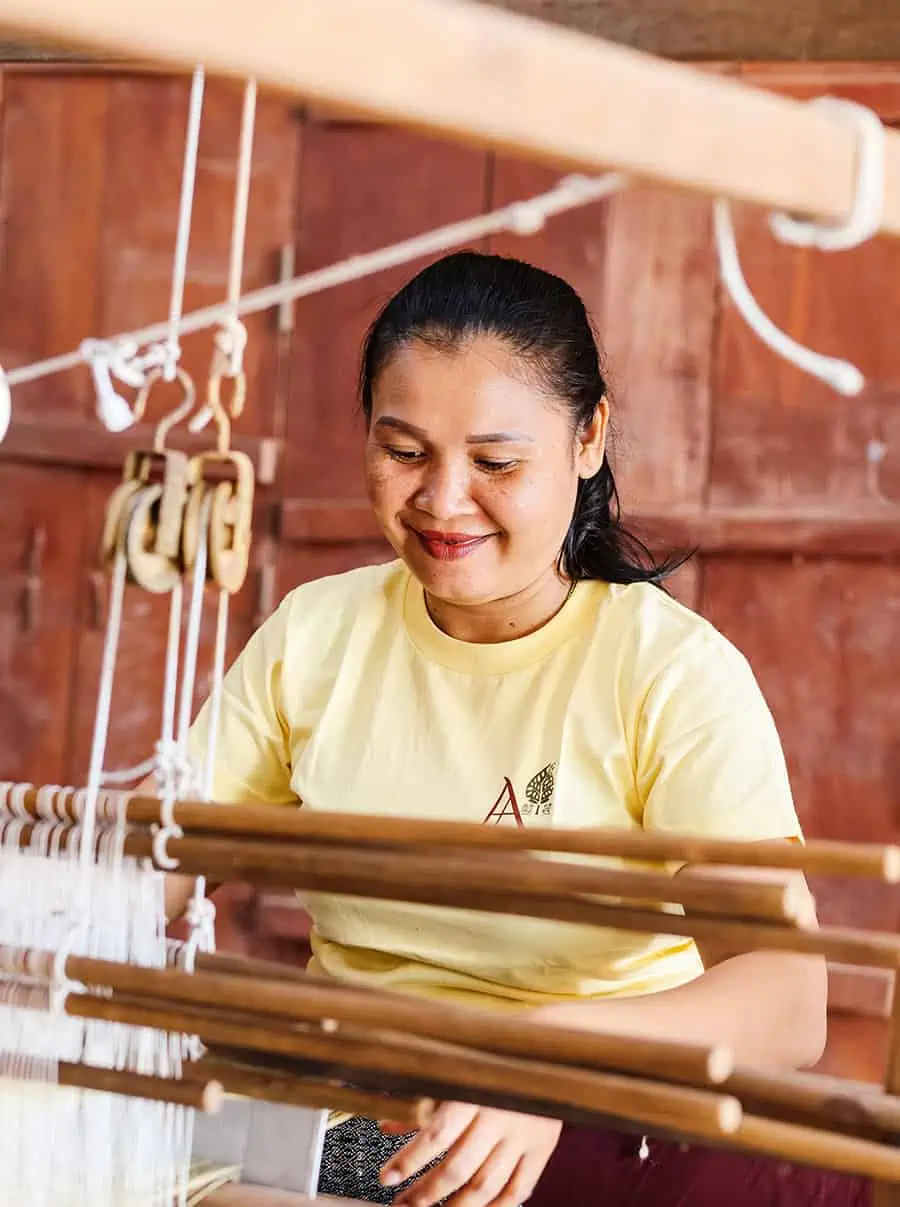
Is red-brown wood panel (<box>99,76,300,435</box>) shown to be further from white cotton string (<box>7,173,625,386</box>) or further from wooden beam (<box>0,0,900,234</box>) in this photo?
wooden beam (<box>0,0,900,234</box>)

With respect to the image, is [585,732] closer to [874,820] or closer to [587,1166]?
[587,1166]

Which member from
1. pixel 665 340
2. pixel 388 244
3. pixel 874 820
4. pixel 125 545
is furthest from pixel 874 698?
pixel 125 545

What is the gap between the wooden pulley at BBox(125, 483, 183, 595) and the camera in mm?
1050

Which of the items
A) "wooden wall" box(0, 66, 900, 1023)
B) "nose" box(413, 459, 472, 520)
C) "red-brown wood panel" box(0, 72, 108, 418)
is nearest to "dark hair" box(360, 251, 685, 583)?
"nose" box(413, 459, 472, 520)

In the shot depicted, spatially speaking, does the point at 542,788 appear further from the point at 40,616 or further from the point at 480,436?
the point at 40,616

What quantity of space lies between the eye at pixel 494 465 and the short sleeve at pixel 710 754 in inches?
8.4

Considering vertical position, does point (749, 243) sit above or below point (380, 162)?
below

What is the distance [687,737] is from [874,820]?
1.33 meters

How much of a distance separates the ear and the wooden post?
0.66 m

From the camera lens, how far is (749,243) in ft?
8.87

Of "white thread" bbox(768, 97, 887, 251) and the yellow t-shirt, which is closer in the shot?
"white thread" bbox(768, 97, 887, 251)

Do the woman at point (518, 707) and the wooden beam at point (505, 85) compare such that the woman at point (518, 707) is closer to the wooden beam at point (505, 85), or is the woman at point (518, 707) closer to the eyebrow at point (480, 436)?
the eyebrow at point (480, 436)

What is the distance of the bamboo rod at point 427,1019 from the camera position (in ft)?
2.97

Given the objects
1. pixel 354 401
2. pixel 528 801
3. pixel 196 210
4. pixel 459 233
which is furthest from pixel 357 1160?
pixel 196 210
